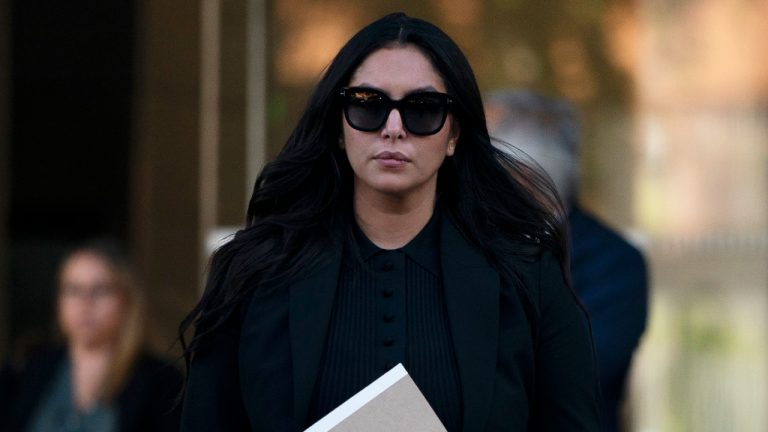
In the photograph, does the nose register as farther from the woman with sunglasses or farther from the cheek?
the cheek

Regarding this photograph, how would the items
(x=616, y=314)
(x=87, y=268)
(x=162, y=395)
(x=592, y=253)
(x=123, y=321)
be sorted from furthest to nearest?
(x=87, y=268) → (x=123, y=321) → (x=162, y=395) → (x=592, y=253) → (x=616, y=314)

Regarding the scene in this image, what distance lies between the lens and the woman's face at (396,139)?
2867mm

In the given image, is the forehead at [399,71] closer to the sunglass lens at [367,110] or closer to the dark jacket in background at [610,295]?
the sunglass lens at [367,110]

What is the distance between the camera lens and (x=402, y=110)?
287 cm

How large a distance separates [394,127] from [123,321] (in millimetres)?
3740

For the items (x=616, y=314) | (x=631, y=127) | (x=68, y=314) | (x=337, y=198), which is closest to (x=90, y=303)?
(x=68, y=314)

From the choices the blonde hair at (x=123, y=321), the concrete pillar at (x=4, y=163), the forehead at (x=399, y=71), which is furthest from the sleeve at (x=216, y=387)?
the concrete pillar at (x=4, y=163)

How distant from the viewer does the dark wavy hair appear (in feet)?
9.61

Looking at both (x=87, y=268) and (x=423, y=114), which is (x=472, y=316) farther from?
(x=87, y=268)

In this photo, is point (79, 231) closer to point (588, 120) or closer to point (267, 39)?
point (267, 39)

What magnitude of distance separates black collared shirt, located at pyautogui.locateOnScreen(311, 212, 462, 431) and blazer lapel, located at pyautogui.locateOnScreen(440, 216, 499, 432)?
0.08 ft

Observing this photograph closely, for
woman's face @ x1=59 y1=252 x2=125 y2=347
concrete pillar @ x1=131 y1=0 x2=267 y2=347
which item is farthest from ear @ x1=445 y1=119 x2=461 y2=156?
concrete pillar @ x1=131 y1=0 x2=267 y2=347

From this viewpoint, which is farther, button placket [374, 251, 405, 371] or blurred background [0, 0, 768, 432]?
blurred background [0, 0, 768, 432]

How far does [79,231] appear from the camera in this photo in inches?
340
